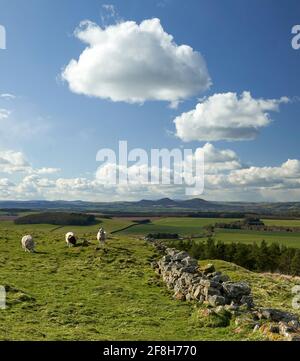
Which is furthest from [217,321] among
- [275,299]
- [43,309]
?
[275,299]

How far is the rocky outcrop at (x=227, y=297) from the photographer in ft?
63.8

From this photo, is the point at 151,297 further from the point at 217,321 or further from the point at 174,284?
the point at 217,321

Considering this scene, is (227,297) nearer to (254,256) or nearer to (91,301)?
(91,301)

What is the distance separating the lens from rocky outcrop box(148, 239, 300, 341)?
1944cm

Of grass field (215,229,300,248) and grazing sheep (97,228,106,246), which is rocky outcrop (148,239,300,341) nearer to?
grazing sheep (97,228,106,246)

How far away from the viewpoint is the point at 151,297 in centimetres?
2922

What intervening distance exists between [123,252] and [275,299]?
56.2ft

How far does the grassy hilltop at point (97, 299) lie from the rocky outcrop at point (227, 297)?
2.24 ft

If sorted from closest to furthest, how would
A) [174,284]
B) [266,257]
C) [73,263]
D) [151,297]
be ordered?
[151,297]
[174,284]
[73,263]
[266,257]

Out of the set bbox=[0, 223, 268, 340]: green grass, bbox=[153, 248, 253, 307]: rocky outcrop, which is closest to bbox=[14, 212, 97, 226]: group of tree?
bbox=[0, 223, 268, 340]: green grass

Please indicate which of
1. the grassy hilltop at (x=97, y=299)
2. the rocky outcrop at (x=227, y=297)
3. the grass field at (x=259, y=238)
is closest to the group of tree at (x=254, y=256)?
the grass field at (x=259, y=238)

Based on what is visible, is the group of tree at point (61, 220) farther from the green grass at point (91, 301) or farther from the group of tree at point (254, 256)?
the green grass at point (91, 301)

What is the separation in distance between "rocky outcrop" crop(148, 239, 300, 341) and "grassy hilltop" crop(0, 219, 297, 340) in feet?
2.24

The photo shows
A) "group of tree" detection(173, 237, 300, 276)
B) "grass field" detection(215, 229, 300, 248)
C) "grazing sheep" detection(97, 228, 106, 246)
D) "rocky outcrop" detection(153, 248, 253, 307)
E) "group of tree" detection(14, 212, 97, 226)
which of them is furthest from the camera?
"group of tree" detection(14, 212, 97, 226)
